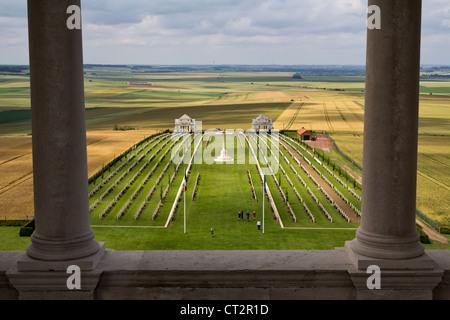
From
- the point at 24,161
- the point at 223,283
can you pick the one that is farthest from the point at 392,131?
the point at 24,161

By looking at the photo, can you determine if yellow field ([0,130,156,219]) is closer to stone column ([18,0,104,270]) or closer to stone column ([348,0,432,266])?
stone column ([18,0,104,270])

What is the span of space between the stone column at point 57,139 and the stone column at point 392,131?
6.68m

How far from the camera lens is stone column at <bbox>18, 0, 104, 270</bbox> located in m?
12.2

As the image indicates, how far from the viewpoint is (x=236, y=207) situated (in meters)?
58.4

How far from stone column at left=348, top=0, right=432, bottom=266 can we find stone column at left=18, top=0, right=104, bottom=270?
6675 millimetres

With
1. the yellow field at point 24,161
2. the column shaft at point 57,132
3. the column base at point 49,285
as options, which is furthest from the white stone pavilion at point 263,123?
the column base at point 49,285

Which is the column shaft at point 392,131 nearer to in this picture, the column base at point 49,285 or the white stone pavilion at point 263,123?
the column base at point 49,285

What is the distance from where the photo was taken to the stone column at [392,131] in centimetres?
1226

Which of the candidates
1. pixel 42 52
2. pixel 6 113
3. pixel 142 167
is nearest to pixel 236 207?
pixel 142 167

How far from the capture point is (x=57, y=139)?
40.6 feet

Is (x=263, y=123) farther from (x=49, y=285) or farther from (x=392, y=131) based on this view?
(x=49, y=285)

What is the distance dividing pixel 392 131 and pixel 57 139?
7635mm

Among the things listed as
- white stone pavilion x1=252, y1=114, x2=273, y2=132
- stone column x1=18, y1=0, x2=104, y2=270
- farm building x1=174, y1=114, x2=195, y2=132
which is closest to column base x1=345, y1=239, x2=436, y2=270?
stone column x1=18, y1=0, x2=104, y2=270
